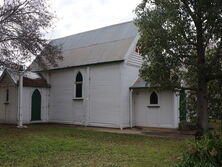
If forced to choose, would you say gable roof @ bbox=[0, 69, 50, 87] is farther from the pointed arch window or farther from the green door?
the pointed arch window

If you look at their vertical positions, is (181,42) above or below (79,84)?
above

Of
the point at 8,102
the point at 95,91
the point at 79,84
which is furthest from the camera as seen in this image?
the point at 8,102

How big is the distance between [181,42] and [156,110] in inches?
319

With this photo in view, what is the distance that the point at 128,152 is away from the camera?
9.57 meters

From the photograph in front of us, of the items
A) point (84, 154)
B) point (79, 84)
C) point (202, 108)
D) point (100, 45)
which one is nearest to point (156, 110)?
point (79, 84)

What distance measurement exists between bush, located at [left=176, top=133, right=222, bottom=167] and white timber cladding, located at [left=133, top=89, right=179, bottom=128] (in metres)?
10.1

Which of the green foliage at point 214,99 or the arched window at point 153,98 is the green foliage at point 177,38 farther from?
the arched window at point 153,98

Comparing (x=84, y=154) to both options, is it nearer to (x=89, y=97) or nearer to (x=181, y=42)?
(x=181, y=42)

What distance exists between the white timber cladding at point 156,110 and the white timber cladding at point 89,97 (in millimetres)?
1752

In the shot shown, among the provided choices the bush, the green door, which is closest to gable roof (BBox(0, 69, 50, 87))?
the green door

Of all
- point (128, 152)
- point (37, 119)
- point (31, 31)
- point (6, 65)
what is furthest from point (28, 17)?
point (128, 152)

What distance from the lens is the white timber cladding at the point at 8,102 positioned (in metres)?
21.2

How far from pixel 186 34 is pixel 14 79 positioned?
15236 millimetres

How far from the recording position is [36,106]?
22078mm
